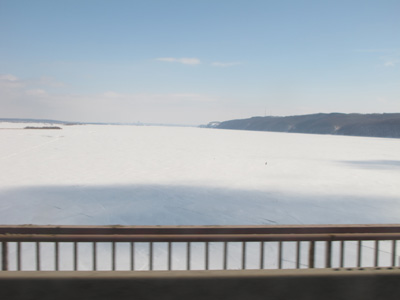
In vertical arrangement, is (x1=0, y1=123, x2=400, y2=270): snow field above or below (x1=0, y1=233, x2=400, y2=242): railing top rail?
below

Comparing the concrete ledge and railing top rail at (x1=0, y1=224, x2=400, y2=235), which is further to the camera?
railing top rail at (x1=0, y1=224, x2=400, y2=235)

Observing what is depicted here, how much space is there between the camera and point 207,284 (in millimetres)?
1878

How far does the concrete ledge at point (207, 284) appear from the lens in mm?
1826

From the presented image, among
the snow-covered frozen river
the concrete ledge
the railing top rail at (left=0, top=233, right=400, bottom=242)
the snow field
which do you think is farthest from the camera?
the snow-covered frozen river

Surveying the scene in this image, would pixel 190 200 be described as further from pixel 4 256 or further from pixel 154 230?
pixel 4 256

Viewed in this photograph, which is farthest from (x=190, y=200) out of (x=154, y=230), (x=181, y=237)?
(x=181, y=237)

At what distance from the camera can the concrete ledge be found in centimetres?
183

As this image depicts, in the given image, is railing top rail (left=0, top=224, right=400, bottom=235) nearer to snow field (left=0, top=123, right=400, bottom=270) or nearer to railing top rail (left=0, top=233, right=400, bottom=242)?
railing top rail (left=0, top=233, right=400, bottom=242)

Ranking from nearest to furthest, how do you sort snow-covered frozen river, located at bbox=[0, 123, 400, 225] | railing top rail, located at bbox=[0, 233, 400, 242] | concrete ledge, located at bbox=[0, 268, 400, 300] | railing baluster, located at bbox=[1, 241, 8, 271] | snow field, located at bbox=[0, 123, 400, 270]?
concrete ledge, located at bbox=[0, 268, 400, 300], railing top rail, located at bbox=[0, 233, 400, 242], railing baluster, located at bbox=[1, 241, 8, 271], snow field, located at bbox=[0, 123, 400, 270], snow-covered frozen river, located at bbox=[0, 123, 400, 225]

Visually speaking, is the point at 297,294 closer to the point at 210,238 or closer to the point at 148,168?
the point at 210,238

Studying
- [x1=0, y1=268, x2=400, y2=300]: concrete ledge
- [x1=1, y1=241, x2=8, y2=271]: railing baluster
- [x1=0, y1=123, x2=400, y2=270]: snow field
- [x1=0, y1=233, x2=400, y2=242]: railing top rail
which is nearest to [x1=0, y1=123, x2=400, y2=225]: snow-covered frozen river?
[x1=0, y1=123, x2=400, y2=270]: snow field

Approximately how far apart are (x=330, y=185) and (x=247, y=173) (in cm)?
Result: 403

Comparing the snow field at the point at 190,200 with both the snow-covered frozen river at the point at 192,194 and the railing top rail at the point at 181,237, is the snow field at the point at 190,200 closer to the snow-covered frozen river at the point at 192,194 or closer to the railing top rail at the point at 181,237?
the snow-covered frozen river at the point at 192,194

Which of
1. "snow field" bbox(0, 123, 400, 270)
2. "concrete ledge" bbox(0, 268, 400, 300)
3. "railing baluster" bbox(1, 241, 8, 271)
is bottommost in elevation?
"snow field" bbox(0, 123, 400, 270)
